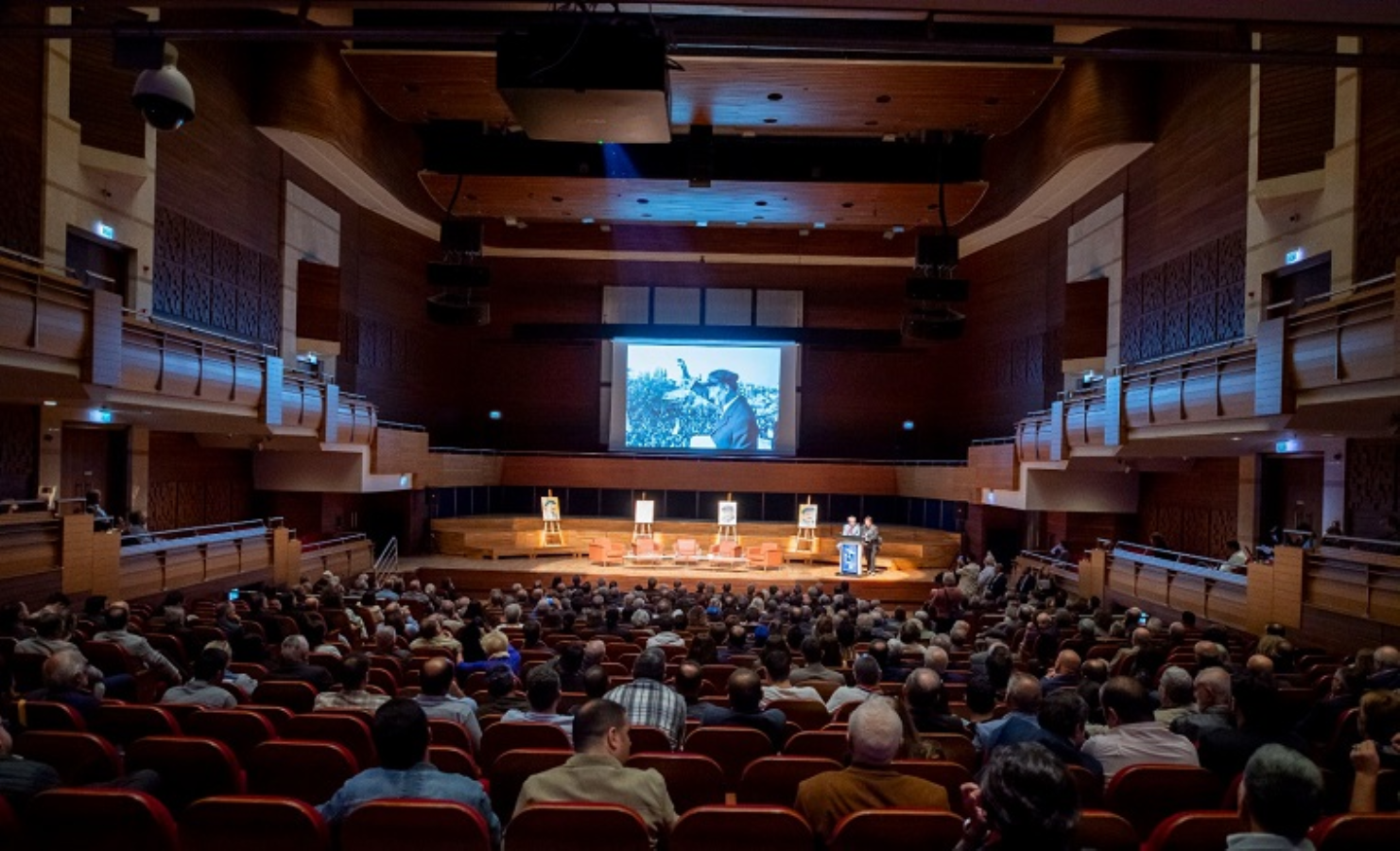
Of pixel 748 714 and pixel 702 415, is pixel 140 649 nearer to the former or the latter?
pixel 748 714

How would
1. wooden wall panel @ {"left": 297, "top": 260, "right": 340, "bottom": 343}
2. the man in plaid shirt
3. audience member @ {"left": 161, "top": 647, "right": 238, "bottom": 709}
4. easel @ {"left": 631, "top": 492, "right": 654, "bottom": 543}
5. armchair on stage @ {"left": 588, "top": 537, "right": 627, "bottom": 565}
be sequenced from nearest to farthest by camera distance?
the man in plaid shirt → audience member @ {"left": 161, "top": 647, "right": 238, "bottom": 709} → wooden wall panel @ {"left": 297, "top": 260, "right": 340, "bottom": 343} → armchair on stage @ {"left": 588, "top": 537, "right": 627, "bottom": 565} → easel @ {"left": 631, "top": 492, "right": 654, "bottom": 543}

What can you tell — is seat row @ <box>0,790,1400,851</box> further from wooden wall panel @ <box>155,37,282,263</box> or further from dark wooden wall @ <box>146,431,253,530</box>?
dark wooden wall @ <box>146,431,253,530</box>

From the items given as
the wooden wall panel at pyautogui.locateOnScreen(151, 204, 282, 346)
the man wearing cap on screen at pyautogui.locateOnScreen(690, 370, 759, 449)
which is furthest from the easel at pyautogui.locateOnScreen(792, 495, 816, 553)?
the wooden wall panel at pyautogui.locateOnScreen(151, 204, 282, 346)

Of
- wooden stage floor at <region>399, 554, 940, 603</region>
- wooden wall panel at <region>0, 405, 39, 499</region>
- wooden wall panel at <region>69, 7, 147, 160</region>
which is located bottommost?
wooden stage floor at <region>399, 554, 940, 603</region>

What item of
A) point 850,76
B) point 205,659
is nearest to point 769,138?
point 850,76

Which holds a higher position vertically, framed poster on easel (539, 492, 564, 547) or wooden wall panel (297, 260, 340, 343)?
wooden wall panel (297, 260, 340, 343)

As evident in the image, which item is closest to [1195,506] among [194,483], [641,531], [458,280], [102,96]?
[641,531]

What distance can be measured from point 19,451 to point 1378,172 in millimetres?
19065

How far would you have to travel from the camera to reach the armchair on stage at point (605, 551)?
69.9ft

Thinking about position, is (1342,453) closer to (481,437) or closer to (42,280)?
(42,280)

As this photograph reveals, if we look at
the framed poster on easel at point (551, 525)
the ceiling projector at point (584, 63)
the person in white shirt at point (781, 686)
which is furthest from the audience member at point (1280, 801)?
the framed poster on easel at point (551, 525)

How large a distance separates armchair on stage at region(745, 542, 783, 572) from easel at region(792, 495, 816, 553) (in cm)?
163

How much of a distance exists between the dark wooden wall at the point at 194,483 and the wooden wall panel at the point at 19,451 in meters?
3.45

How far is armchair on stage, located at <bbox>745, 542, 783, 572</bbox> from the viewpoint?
21.1m
